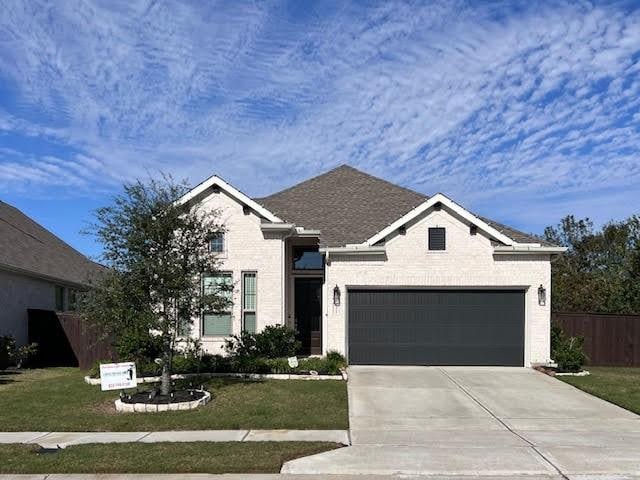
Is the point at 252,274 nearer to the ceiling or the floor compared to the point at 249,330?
nearer to the ceiling

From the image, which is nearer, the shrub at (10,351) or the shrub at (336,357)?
the shrub at (336,357)

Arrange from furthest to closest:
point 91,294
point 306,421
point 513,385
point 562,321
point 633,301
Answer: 1. point 633,301
2. point 562,321
3. point 513,385
4. point 91,294
5. point 306,421

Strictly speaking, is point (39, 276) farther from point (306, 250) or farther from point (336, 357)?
point (336, 357)

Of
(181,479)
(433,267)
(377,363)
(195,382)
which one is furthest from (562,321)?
(181,479)

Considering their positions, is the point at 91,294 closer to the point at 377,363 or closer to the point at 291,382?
the point at 291,382

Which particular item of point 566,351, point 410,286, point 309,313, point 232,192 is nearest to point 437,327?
point 410,286

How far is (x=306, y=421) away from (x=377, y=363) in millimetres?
8145

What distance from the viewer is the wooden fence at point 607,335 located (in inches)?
749

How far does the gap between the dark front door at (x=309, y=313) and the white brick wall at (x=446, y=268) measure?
193 centimetres

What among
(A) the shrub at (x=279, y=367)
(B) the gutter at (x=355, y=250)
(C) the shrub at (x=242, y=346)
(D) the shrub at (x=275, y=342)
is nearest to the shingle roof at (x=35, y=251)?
(C) the shrub at (x=242, y=346)

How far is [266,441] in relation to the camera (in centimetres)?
889

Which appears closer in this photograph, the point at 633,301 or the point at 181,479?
the point at 181,479

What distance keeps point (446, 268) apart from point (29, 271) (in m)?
13.8

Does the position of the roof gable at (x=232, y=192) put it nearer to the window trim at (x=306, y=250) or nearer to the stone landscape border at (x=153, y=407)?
the window trim at (x=306, y=250)
